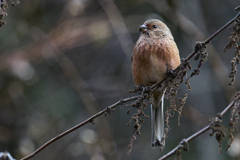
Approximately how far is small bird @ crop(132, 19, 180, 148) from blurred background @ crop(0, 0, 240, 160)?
199 centimetres

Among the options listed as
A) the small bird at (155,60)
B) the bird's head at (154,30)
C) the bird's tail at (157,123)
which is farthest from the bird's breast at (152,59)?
the bird's tail at (157,123)

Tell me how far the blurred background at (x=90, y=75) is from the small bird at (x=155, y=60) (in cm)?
199

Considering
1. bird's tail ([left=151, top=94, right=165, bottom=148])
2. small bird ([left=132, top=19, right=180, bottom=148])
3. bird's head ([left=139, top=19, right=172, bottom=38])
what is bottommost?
bird's tail ([left=151, top=94, right=165, bottom=148])

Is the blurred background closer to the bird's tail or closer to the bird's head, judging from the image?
the bird's tail

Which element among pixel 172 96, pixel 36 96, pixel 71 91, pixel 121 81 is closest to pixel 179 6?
pixel 121 81

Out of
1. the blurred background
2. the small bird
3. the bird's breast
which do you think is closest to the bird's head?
the small bird

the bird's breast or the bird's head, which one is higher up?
the bird's head

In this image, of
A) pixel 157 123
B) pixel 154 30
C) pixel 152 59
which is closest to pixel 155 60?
pixel 152 59

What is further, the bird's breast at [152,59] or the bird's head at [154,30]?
the bird's head at [154,30]

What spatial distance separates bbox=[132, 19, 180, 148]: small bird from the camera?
4.11 m

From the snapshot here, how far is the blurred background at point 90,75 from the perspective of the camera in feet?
20.8

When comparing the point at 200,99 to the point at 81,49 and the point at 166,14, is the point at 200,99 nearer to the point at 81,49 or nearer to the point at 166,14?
the point at 166,14

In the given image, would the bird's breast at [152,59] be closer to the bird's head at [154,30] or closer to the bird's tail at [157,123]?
the bird's head at [154,30]

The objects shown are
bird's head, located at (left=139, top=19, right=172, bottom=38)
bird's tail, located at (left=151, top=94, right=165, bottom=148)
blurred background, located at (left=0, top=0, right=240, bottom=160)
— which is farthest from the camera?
blurred background, located at (left=0, top=0, right=240, bottom=160)
